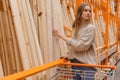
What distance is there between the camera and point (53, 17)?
284cm

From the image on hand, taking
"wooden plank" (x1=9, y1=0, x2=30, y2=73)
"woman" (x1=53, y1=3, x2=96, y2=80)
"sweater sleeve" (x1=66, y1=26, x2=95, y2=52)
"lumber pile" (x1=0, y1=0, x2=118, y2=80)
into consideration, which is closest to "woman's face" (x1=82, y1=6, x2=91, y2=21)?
"woman" (x1=53, y1=3, x2=96, y2=80)

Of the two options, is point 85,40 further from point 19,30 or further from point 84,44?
point 19,30

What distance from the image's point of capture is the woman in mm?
2459

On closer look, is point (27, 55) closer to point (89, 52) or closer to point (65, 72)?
point (65, 72)

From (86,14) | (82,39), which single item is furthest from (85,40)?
(86,14)

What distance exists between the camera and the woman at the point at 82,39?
2459 mm

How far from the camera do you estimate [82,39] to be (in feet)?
8.10

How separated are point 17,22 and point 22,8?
0.22 meters

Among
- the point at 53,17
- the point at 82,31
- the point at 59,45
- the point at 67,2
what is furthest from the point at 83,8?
Answer: the point at 67,2

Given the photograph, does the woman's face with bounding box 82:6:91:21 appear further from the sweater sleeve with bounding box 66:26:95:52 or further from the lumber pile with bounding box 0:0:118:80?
the lumber pile with bounding box 0:0:118:80

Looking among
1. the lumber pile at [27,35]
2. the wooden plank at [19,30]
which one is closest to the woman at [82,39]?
the lumber pile at [27,35]

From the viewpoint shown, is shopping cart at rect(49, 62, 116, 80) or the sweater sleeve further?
the sweater sleeve

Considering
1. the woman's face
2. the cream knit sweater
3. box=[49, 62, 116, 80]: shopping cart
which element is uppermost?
the woman's face

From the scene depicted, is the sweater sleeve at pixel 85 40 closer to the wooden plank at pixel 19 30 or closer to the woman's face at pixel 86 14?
the woman's face at pixel 86 14
